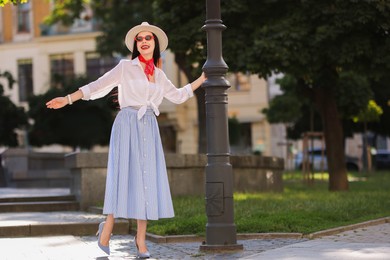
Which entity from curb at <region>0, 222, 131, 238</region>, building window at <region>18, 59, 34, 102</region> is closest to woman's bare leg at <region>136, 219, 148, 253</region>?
curb at <region>0, 222, 131, 238</region>

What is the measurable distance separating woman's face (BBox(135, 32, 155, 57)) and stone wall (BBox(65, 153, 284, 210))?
251 inches

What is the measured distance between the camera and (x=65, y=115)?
32.6m

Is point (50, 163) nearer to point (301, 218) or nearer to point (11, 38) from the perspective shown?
point (301, 218)

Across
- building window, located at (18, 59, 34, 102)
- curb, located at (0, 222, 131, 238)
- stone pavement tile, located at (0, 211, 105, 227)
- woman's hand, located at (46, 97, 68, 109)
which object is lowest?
curb, located at (0, 222, 131, 238)

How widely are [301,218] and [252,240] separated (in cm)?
141

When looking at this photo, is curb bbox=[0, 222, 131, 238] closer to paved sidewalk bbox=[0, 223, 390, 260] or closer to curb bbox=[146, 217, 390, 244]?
paved sidewalk bbox=[0, 223, 390, 260]

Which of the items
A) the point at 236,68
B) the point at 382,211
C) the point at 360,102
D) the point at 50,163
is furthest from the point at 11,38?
the point at 382,211

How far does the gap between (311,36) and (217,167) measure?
870cm

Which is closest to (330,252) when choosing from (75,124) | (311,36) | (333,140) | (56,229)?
(56,229)

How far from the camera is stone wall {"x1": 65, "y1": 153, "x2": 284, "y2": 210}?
14.0 metres

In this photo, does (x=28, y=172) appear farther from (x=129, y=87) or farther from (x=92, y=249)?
(x=129, y=87)

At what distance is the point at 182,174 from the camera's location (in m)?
15.1

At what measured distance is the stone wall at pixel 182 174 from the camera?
14.0 metres

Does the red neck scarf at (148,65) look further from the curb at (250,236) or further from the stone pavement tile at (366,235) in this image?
the stone pavement tile at (366,235)
